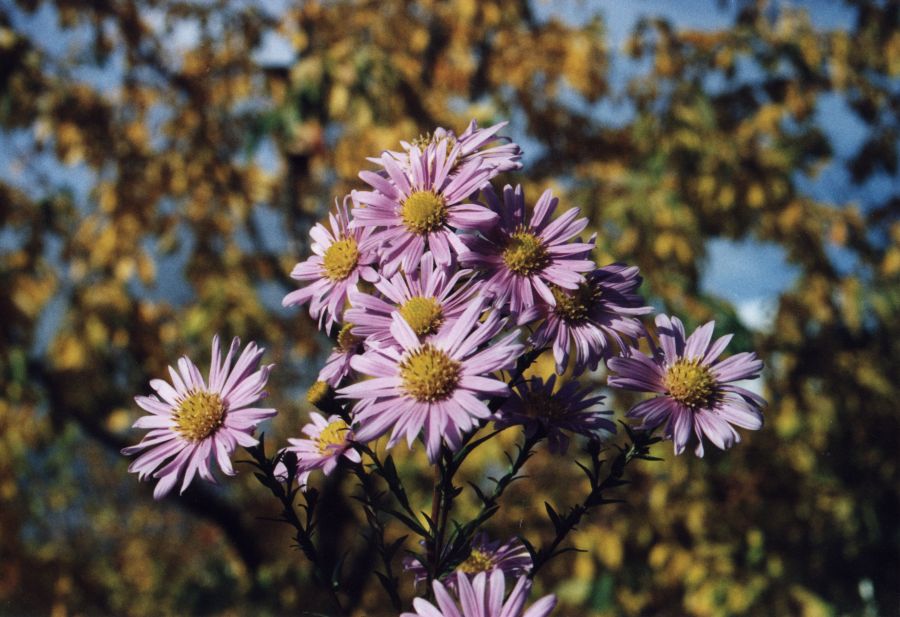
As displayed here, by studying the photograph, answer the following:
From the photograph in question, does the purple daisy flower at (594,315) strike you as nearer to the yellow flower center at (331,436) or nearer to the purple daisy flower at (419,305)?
the purple daisy flower at (419,305)

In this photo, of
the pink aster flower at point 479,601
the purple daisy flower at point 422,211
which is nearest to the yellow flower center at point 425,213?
the purple daisy flower at point 422,211

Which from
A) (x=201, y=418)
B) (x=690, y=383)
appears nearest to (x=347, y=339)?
(x=201, y=418)

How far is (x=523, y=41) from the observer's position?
327 cm

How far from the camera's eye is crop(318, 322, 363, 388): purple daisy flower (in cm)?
54

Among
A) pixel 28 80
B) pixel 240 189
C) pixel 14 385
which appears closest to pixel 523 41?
pixel 240 189

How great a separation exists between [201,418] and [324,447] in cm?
9

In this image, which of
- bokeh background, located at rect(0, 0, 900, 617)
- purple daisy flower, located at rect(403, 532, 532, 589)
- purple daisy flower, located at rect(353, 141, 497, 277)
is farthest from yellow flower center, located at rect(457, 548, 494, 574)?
bokeh background, located at rect(0, 0, 900, 617)

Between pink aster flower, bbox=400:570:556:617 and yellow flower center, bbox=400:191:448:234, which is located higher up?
yellow flower center, bbox=400:191:448:234

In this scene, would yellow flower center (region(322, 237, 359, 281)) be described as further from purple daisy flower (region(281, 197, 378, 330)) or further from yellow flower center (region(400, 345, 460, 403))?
yellow flower center (region(400, 345, 460, 403))

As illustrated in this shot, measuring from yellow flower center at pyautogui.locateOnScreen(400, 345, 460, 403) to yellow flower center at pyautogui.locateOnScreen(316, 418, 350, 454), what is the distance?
0.10 m

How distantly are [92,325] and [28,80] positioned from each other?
0.86 m

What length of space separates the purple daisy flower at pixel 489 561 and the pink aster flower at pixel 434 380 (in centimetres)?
13

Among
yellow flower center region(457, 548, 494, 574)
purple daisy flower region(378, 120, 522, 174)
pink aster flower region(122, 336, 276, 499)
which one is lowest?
yellow flower center region(457, 548, 494, 574)

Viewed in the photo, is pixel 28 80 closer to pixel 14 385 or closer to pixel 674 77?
pixel 14 385
